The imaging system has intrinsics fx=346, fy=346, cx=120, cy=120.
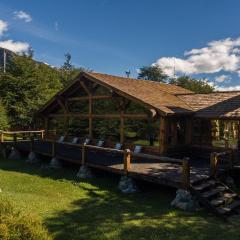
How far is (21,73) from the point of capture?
39469 mm

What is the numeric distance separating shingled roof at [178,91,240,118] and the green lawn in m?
5.87

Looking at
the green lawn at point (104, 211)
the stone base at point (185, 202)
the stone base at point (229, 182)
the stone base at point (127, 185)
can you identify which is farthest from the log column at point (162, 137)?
the stone base at point (185, 202)

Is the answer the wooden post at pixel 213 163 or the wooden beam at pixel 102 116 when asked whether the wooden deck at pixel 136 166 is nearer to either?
the wooden post at pixel 213 163

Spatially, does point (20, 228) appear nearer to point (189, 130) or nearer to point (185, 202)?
point (185, 202)

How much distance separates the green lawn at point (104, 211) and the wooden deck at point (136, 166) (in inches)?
31.4

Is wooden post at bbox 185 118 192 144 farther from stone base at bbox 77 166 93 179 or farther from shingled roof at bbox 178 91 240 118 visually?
stone base at bbox 77 166 93 179

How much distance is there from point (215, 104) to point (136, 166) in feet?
22.8

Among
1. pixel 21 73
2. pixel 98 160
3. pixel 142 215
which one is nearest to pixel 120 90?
pixel 98 160

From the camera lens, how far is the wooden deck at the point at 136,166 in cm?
1432

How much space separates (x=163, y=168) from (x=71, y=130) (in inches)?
419

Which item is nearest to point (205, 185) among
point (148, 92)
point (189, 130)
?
point (189, 130)

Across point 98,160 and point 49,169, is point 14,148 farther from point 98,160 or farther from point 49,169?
point 98,160

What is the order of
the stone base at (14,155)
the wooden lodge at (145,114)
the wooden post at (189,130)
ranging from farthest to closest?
the stone base at (14,155) → the wooden post at (189,130) → the wooden lodge at (145,114)

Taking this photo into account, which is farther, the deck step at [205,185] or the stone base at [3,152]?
the stone base at [3,152]
